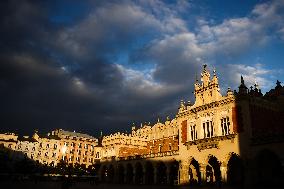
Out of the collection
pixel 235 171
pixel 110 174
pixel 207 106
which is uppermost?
pixel 207 106

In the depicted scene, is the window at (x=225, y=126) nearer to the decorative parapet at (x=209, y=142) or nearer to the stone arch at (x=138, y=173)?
the decorative parapet at (x=209, y=142)

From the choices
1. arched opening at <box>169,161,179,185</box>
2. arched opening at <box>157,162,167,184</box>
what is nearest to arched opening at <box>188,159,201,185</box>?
arched opening at <box>169,161,179,185</box>

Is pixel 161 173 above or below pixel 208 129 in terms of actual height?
below

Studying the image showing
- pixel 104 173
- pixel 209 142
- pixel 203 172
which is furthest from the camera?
pixel 104 173

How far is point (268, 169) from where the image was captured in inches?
1599

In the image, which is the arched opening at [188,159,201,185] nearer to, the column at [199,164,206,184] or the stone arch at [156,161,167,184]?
the column at [199,164,206,184]

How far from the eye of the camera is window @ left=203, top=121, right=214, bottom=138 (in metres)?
46.7

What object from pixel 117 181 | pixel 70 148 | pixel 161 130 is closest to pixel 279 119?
pixel 161 130

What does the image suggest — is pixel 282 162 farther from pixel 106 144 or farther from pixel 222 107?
pixel 106 144

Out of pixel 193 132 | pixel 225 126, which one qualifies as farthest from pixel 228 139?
pixel 193 132

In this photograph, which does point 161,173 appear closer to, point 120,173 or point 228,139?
point 120,173

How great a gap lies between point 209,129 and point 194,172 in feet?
26.1

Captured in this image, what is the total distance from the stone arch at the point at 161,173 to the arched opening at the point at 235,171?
14.6 meters

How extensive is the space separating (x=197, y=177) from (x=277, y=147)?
16.7 meters
